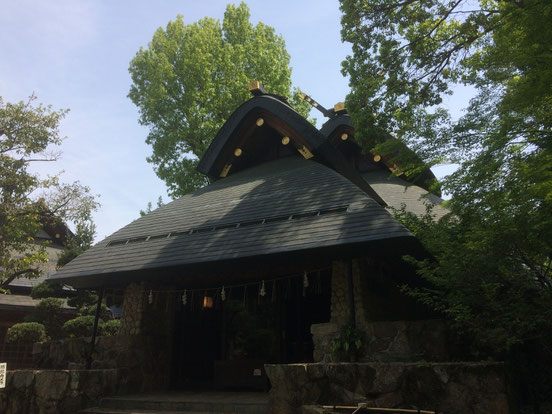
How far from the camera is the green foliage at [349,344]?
23.5ft

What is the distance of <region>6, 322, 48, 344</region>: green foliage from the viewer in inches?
536

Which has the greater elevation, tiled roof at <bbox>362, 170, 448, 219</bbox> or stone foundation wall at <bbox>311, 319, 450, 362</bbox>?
tiled roof at <bbox>362, 170, 448, 219</bbox>

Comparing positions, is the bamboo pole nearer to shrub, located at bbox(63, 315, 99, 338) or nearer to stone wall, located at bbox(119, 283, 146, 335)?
stone wall, located at bbox(119, 283, 146, 335)

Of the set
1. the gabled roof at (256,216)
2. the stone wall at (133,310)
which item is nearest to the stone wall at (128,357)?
the stone wall at (133,310)

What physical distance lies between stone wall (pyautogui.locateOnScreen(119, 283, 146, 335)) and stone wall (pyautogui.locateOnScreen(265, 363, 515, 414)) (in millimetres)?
5008

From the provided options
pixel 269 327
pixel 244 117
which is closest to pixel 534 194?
pixel 269 327

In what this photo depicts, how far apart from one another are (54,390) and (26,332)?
6.39 meters

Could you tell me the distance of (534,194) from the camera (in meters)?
5.11

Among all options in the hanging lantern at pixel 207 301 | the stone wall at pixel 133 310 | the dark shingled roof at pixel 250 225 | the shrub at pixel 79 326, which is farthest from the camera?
the shrub at pixel 79 326

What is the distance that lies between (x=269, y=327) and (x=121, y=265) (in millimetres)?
4335

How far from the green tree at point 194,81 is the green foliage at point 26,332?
9068mm

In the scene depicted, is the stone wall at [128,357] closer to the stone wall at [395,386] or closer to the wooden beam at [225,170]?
the stone wall at [395,386]

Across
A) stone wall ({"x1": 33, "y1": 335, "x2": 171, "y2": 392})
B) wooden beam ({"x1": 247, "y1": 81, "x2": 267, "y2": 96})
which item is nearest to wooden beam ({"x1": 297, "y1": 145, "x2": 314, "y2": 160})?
wooden beam ({"x1": 247, "y1": 81, "x2": 267, "y2": 96})

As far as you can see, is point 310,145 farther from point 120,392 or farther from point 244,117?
point 120,392
